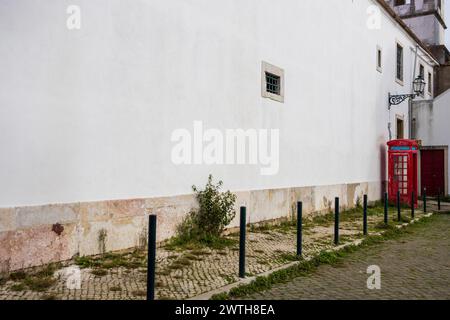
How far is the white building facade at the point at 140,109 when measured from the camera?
205 inches

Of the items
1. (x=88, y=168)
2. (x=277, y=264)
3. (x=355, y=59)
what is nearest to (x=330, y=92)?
(x=355, y=59)

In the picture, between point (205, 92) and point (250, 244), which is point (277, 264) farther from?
point (205, 92)

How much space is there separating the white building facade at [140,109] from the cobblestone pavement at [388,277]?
2.66 metres

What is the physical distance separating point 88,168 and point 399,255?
5224mm

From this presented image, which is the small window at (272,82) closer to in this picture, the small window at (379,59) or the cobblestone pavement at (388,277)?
the cobblestone pavement at (388,277)

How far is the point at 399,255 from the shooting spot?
7.26m

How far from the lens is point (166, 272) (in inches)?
215

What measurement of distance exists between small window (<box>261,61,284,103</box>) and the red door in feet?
41.3

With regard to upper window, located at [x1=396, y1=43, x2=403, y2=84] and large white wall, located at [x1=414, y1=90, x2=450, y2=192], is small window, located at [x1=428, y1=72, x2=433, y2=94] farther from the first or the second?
upper window, located at [x1=396, y1=43, x2=403, y2=84]

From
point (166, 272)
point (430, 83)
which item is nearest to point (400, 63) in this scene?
point (430, 83)

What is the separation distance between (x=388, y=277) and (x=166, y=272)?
293 cm

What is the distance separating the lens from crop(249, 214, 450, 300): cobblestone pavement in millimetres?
4859

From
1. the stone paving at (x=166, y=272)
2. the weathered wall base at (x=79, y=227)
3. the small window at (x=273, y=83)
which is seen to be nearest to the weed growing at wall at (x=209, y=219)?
the weathered wall base at (x=79, y=227)

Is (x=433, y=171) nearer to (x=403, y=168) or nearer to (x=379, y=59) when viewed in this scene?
(x=403, y=168)
